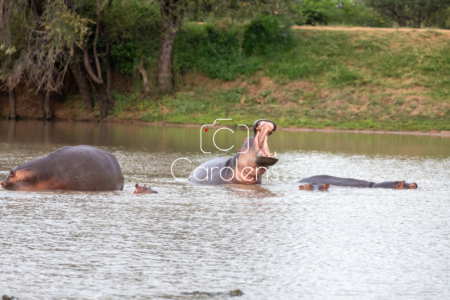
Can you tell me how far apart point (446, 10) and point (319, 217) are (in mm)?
43860

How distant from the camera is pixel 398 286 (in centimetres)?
359

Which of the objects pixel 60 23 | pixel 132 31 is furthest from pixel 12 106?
pixel 60 23

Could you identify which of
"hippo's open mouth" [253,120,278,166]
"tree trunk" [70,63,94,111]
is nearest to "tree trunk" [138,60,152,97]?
"tree trunk" [70,63,94,111]

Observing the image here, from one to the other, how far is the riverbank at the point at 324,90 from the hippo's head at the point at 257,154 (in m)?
16.0

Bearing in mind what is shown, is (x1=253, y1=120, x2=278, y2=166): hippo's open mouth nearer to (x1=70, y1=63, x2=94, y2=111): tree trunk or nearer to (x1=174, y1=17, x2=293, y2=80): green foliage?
(x1=70, y1=63, x2=94, y2=111): tree trunk

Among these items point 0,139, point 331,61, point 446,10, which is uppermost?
point 446,10

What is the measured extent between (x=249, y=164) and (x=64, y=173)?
2429 mm

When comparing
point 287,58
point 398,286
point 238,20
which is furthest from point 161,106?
point 398,286

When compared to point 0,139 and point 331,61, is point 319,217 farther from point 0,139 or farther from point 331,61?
point 331,61

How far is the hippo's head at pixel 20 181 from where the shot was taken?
21.9ft

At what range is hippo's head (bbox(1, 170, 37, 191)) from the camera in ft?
21.9

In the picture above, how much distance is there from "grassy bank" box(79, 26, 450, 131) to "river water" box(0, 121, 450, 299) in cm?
1693

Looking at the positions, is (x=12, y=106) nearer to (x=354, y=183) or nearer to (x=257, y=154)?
(x=257, y=154)

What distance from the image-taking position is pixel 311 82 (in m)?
28.9
